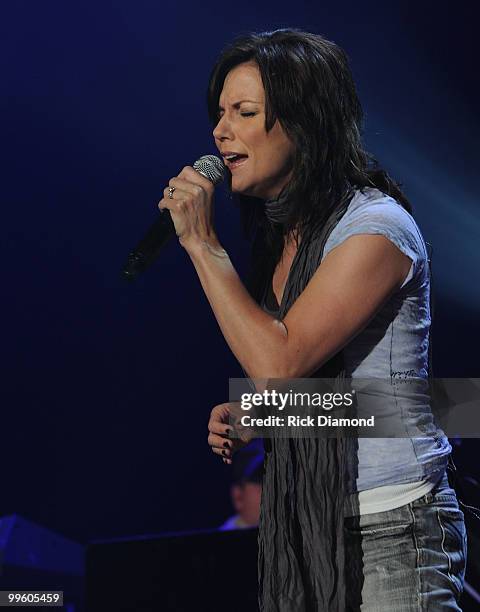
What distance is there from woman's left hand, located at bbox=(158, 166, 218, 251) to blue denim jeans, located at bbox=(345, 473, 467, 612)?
0.49 meters

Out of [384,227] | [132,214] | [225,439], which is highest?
[132,214]

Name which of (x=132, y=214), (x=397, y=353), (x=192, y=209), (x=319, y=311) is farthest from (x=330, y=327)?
(x=132, y=214)

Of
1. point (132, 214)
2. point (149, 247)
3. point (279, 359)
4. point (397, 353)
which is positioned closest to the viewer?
point (279, 359)

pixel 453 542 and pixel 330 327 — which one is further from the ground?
pixel 330 327

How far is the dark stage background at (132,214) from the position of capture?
3.53m

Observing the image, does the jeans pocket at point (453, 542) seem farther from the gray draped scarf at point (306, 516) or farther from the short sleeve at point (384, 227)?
the short sleeve at point (384, 227)

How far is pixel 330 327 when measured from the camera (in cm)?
126

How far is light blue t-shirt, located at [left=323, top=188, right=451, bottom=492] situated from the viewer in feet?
4.33

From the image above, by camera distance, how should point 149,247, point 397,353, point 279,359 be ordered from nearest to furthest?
point 279,359 → point 397,353 → point 149,247

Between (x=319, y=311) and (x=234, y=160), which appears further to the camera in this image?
(x=234, y=160)

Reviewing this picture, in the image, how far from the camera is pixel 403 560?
128 cm

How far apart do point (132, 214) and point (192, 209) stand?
2378 mm

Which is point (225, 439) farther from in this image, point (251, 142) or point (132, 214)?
point (132, 214)

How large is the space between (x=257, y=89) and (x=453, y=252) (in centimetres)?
250
